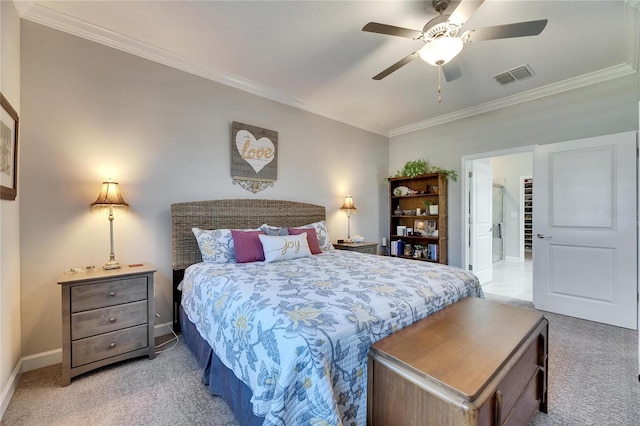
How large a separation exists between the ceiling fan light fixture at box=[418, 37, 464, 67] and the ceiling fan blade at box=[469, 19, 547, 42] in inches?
3.9

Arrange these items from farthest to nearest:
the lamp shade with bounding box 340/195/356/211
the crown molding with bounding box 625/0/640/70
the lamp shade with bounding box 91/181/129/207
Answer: the lamp shade with bounding box 340/195/356/211 < the lamp shade with bounding box 91/181/129/207 < the crown molding with bounding box 625/0/640/70

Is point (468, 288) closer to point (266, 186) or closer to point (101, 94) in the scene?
point (266, 186)

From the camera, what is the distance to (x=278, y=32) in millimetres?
2418

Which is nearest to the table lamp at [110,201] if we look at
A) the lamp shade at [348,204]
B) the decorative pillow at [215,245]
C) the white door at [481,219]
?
the decorative pillow at [215,245]

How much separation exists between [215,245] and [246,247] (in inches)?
12.1

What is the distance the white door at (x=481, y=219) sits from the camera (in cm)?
432

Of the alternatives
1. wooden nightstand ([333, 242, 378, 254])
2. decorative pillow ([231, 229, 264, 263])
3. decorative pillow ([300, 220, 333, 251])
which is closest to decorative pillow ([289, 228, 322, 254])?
decorative pillow ([300, 220, 333, 251])

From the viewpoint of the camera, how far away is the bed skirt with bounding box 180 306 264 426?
1415 mm

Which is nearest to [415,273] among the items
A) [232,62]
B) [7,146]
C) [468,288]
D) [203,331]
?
[468,288]

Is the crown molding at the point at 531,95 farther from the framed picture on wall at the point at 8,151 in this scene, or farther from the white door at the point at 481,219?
the framed picture on wall at the point at 8,151

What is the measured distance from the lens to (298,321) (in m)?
1.24

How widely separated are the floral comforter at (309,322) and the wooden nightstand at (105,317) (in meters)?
0.40

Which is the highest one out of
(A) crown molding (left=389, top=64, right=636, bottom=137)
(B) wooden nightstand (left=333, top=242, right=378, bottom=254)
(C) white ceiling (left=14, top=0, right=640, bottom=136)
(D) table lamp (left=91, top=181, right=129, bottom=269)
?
(C) white ceiling (left=14, top=0, right=640, bottom=136)

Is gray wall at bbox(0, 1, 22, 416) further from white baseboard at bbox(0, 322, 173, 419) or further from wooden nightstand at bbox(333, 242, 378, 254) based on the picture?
wooden nightstand at bbox(333, 242, 378, 254)
